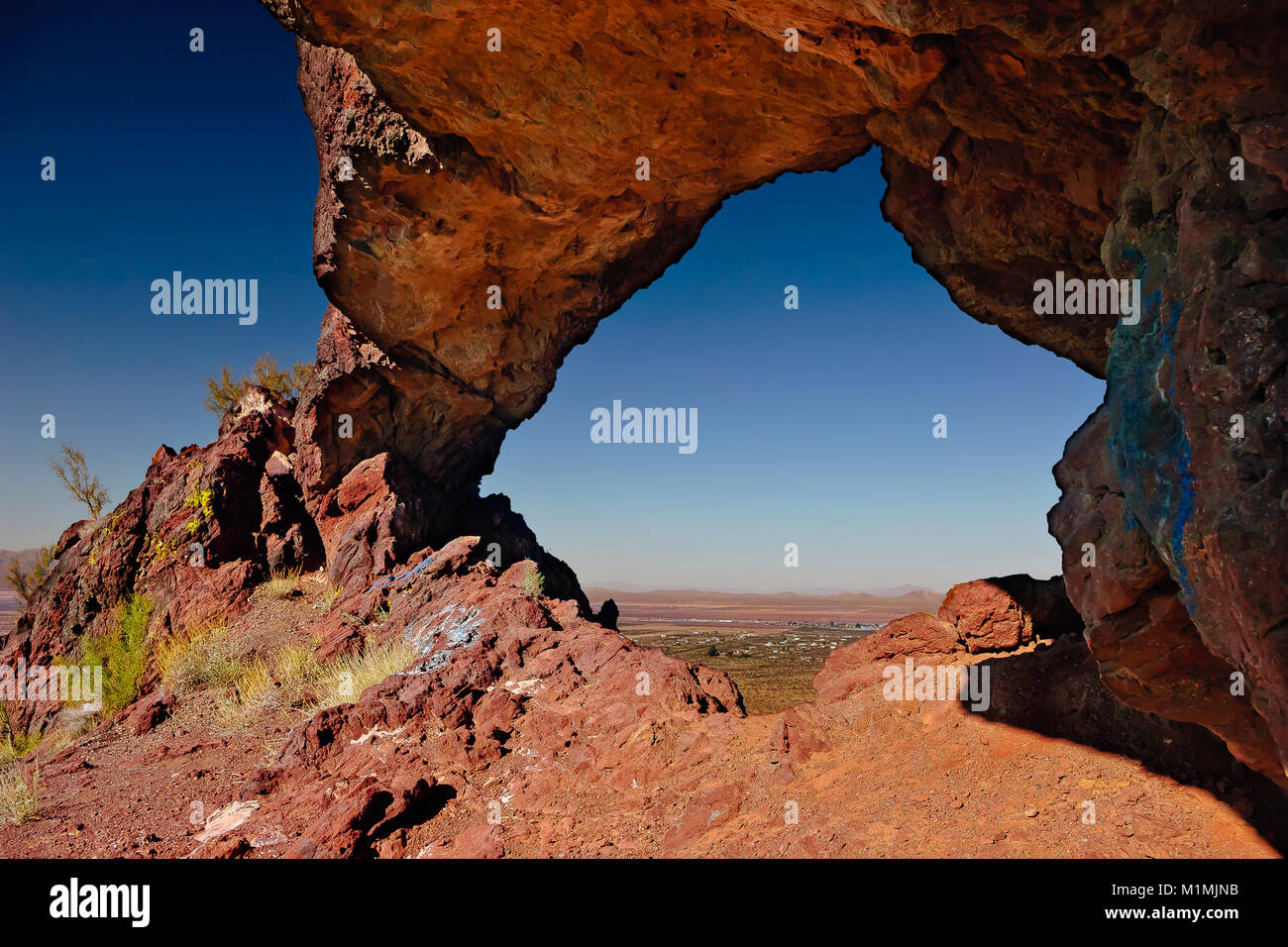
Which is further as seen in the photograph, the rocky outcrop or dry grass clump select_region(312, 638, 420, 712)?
the rocky outcrop

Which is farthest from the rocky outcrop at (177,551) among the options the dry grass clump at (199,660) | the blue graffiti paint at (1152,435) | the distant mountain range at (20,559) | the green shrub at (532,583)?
the distant mountain range at (20,559)

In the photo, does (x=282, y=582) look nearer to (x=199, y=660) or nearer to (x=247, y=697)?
(x=199, y=660)

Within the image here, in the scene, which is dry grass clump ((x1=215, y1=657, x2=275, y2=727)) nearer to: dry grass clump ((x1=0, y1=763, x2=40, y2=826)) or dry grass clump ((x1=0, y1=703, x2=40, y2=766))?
dry grass clump ((x1=0, y1=763, x2=40, y2=826))

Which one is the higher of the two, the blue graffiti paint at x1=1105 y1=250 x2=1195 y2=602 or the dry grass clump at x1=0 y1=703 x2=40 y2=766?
the blue graffiti paint at x1=1105 y1=250 x2=1195 y2=602

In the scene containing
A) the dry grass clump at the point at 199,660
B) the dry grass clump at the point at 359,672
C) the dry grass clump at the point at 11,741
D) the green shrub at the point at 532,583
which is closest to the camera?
the dry grass clump at the point at 359,672

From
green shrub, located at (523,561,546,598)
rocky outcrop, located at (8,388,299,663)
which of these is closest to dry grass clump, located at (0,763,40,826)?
rocky outcrop, located at (8,388,299,663)

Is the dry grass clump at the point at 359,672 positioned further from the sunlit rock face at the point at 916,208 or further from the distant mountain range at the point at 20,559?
the distant mountain range at the point at 20,559
